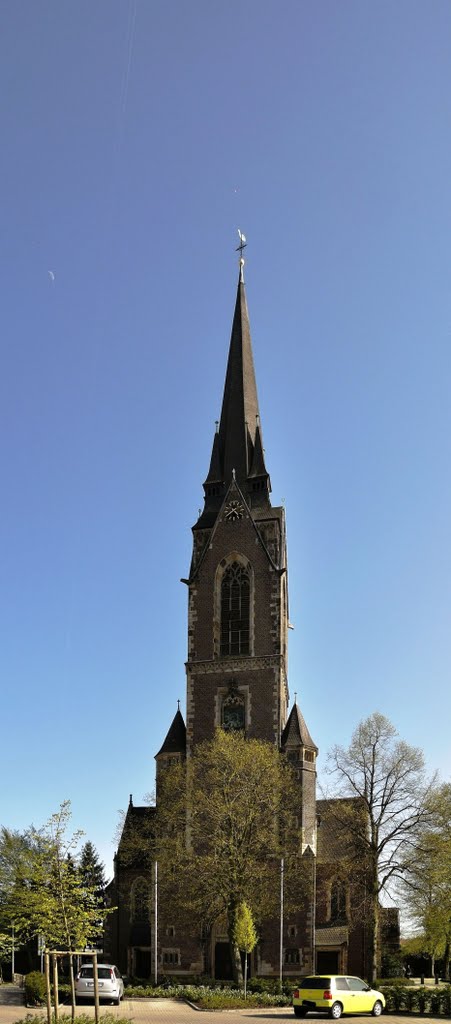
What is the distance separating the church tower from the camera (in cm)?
6038

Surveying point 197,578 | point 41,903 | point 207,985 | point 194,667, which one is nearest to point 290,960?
point 207,985

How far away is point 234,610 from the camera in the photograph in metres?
63.3

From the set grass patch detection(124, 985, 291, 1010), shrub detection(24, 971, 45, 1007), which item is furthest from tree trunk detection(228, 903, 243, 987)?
shrub detection(24, 971, 45, 1007)

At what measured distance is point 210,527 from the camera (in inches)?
2606

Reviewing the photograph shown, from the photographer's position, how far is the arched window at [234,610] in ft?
205

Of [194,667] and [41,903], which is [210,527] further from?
[41,903]

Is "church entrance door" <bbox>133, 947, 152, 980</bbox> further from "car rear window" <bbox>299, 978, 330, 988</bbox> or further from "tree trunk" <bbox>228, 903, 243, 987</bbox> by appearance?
"car rear window" <bbox>299, 978, 330, 988</bbox>

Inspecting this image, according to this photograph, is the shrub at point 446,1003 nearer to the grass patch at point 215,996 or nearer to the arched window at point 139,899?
the grass patch at point 215,996

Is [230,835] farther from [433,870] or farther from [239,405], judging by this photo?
[239,405]

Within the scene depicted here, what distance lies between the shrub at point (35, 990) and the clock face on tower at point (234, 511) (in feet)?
116

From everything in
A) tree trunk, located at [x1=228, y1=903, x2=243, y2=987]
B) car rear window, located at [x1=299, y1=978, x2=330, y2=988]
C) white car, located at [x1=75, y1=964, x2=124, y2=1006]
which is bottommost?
tree trunk, located at [x1=228, y1=903, x2=243, y2=987]

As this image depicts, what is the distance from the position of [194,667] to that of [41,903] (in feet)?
109

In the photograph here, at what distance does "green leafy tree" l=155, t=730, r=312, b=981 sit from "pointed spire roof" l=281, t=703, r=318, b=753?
253 centimetres

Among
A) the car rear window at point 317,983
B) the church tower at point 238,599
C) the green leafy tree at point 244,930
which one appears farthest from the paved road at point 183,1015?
the church tower at point 238,599
